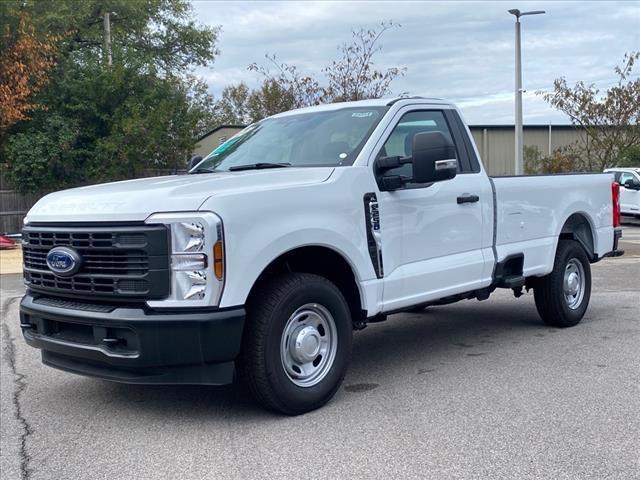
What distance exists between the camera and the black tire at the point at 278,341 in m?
4.72

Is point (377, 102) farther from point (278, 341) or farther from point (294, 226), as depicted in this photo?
point (278, 341)

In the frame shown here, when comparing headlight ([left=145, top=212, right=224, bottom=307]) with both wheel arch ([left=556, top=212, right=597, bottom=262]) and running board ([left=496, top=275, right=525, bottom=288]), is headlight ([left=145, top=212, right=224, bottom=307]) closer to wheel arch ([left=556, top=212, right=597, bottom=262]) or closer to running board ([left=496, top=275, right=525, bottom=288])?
running board ([left=496, top=275, right=525, bottom=288])

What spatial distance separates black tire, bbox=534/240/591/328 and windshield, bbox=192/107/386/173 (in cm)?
278

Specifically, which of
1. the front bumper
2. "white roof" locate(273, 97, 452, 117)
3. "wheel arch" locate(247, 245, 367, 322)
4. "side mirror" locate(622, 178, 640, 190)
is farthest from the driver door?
"side mirror" locate(622, 178, 640, 190)

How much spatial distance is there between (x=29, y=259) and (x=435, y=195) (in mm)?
3088

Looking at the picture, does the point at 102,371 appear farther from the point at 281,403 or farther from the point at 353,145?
the point at 353,145

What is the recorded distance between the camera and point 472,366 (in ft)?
20.6

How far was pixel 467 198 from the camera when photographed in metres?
6.27

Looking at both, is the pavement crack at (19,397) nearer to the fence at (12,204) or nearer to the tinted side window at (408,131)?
the tinted side window at (408,131)

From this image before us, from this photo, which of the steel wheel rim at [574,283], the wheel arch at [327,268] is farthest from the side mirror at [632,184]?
the wheel arch at [327,268]

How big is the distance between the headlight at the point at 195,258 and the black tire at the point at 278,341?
41cm

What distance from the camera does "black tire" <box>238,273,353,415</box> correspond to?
4723 mm

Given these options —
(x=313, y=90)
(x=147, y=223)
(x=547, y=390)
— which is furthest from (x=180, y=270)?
(x=313, y=90)

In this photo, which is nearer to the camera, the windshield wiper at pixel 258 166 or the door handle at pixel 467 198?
the windshield wiper at pixel 258 166
